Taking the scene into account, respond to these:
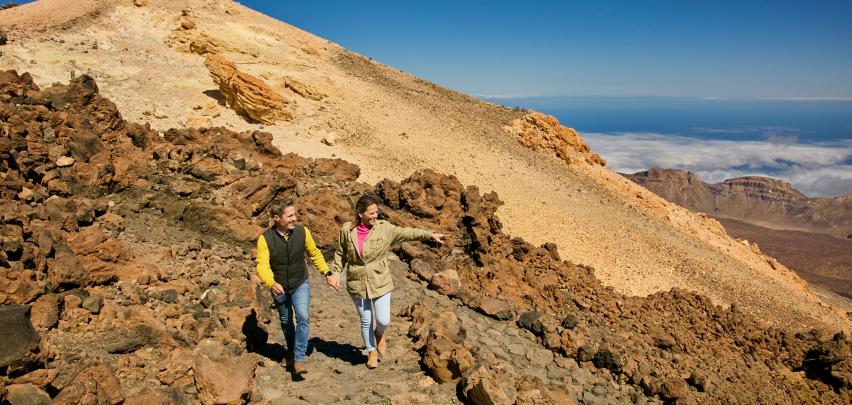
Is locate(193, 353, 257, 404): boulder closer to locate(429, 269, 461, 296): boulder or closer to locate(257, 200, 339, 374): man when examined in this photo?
locate(257, 200, 339, 374): man

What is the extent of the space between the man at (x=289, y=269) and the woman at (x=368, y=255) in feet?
0.77

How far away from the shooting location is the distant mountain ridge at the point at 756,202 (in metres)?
116

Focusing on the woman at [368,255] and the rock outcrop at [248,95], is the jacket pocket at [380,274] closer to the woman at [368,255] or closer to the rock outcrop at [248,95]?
the woman at [368,255]

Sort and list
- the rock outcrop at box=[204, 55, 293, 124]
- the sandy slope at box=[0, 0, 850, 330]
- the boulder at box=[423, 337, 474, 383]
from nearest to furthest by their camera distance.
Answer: the boulder at box=[423, 337, 474, 383] < the sandy slope at box=[0, 0, 850, 330] < the rock outcrop at box=[204, 55, 293, 124]

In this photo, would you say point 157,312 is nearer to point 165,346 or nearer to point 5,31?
point 165,346

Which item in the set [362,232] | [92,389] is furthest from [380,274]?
[92,389]

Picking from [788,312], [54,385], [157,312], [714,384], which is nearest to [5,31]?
[157,312]

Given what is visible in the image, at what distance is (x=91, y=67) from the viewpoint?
53.6 ft

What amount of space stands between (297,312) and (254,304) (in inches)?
53.8


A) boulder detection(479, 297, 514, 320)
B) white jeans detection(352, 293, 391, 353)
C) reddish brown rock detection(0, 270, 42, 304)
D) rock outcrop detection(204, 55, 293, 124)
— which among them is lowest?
boulder detection(479, 297, 514, 320)

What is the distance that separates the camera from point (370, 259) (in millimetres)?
4938

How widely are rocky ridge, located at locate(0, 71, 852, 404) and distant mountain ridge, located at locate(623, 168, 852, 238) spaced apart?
11428 centimetres

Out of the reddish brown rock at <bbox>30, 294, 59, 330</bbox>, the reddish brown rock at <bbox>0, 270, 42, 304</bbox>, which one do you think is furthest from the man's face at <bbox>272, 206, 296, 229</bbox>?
the reddish brown rock at <bbox>0, 270, 42, 304</bbox>

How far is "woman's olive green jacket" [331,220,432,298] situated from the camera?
491 centimetres
